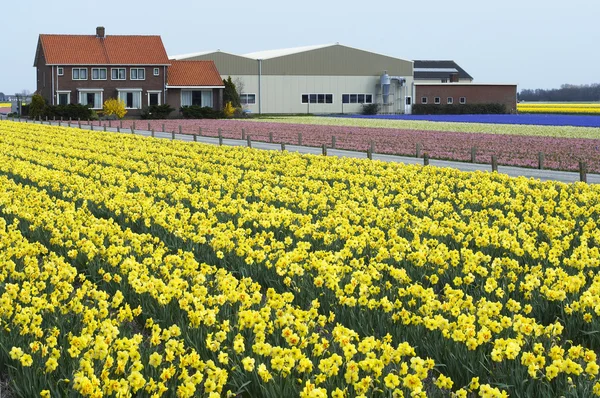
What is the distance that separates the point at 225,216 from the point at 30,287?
5.80m

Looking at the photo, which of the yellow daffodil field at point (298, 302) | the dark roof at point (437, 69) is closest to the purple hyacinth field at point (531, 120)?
the dark roof at point (437, 69)

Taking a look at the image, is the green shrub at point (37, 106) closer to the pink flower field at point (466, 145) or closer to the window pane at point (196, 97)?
the window pane at point (196, 97)

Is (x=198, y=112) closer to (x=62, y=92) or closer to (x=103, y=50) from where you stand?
(x=103, y=50)

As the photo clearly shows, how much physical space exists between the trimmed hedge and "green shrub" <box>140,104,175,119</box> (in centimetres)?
3129

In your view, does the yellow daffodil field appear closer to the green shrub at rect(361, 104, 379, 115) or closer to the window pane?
the window pane

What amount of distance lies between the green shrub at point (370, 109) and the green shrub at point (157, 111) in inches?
981

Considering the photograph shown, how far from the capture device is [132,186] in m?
18.2

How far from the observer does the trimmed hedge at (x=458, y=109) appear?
9850 cm

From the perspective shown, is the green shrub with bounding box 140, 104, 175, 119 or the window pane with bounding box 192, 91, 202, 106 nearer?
the green shrub with bounding box 140, 104, 175, 119

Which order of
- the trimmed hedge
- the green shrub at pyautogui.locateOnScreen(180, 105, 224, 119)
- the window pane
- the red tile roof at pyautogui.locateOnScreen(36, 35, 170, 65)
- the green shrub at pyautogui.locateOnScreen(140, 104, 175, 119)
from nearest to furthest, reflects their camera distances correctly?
the green shrub at pyautogui.locateOnScreen(140, 104, 175, 119)
the red tile roof at pyautogui.locateOnScreen(36, 35, 170, 65)
the green shrub at pyautogui.locateOnScreen(180, 105, 224, 119)
the window pane
the trimmed hedge

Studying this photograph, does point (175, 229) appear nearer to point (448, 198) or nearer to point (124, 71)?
point (448, 198)

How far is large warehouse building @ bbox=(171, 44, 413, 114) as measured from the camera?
93562mm

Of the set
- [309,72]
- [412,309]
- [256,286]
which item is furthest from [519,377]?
[309,72]

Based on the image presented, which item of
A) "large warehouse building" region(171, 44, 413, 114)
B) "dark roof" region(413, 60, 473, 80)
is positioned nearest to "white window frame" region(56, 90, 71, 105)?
"large warehouse building" region(171, 44, 413, 114)
